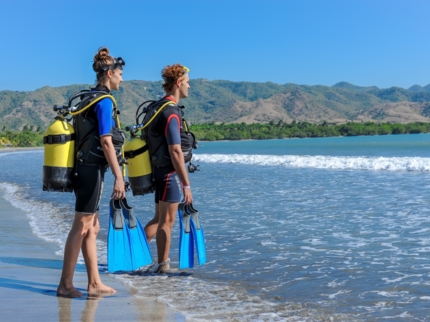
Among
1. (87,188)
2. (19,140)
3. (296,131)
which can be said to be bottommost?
(87,188)

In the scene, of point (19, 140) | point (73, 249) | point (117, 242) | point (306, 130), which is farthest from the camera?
point (306, 130)

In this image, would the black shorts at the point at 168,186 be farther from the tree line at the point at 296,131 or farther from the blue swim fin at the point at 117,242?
the tree line at the point at 296,131

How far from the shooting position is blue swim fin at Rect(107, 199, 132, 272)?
5.39 metres

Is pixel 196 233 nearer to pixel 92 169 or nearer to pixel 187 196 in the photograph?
pixel 187 196

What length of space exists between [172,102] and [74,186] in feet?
4.23

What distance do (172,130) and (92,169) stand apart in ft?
3.20

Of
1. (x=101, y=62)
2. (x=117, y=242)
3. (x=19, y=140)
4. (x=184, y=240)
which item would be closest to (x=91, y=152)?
(x=101, y=62)

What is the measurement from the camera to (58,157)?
4793 millimetres

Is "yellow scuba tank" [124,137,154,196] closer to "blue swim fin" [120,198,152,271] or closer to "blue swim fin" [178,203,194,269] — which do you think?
"blue swim fin" [120,198,152,271]

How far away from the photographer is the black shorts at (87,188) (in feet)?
15.8

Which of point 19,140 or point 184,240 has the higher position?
point 19,140

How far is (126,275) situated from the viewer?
5.93m

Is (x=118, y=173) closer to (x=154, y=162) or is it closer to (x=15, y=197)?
(x=154, y=162)

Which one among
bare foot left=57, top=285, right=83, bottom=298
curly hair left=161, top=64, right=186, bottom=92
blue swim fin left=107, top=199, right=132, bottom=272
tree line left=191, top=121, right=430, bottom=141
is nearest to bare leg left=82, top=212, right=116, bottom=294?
bare foot left=57, top=285, right=83, bottom=298
